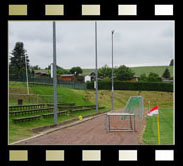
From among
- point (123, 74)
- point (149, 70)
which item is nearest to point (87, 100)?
Answer: point (123, 74)

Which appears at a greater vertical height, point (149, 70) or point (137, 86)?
point (149, 70)

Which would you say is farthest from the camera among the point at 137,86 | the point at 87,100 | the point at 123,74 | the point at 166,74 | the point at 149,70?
the point at 149,70

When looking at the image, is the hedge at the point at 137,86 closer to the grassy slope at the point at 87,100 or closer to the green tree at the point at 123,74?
the grassy slope at the point at 87,100

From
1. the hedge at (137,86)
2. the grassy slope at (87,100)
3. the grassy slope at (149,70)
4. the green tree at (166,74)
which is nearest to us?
the grassy slope at (87,100)

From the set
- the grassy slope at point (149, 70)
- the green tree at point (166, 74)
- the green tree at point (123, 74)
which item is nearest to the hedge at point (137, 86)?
the green tree at point (123, 74)

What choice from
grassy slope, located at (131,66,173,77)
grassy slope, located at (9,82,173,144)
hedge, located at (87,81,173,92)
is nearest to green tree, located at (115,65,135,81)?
hedge, located at (87,81,173,92)

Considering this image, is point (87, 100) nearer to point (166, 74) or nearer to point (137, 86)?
point (137, 86)

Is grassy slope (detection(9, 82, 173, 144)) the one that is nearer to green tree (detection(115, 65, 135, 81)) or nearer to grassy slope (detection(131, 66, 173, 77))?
green tree (detection(115, 65, 135, 81))

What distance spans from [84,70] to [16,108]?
7413 cm

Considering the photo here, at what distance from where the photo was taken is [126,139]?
474 inches

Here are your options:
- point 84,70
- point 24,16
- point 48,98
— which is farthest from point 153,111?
point 84,70

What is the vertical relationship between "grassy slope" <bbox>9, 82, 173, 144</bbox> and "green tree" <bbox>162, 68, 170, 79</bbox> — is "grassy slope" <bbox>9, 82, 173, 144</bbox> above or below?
below

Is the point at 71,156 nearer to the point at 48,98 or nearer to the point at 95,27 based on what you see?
the point at 48,98
